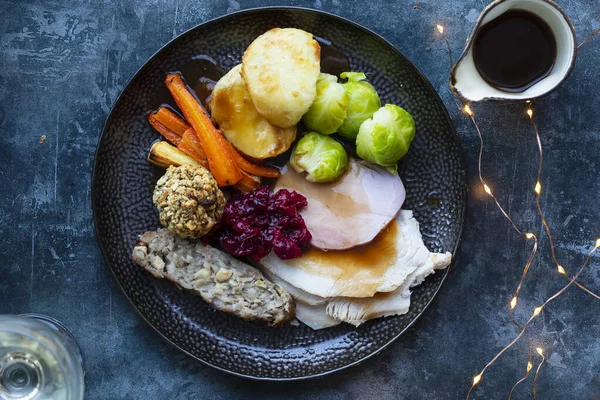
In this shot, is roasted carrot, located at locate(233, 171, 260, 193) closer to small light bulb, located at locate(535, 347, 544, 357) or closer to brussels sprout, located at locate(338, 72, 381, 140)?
brussels sprout, located at locate(338, 72, 381, 140)

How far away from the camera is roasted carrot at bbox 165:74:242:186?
3.14 m

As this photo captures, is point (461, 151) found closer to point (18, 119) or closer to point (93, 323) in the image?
point (93, 323)

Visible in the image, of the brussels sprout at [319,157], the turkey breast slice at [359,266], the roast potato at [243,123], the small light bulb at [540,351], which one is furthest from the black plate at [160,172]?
the small light bulb at [540,351]

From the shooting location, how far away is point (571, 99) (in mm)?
3484

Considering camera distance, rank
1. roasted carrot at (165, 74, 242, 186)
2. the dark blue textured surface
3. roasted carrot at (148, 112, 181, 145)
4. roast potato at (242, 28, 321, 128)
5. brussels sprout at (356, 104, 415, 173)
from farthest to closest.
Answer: the dark blue textured surface → roasted carrot at (148, 112, 181, 145) → roasted carrot at (165, 74, 242, 186) → brussels sprout at (356, 104, 415, 173) → roast potato at (242, 28, 321, 128)

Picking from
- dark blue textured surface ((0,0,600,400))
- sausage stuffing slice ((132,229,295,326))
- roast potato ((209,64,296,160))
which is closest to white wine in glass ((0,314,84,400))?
dark blue textured surface ((0,0,600,400))

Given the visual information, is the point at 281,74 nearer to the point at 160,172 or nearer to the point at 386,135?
the point at 386,135

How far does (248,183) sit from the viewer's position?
10.6 feet

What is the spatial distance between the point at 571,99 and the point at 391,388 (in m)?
2.01

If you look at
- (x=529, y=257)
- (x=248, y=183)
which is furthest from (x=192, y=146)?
(x=529, y=257)

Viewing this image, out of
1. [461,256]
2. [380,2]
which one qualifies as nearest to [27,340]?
[461,256]

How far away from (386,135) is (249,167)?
2.49ft

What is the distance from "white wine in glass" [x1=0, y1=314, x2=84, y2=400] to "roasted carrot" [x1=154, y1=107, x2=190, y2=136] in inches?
49.4

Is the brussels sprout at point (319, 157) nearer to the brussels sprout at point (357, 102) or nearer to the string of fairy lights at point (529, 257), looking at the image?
the brussels sprout at point (357, 102)
